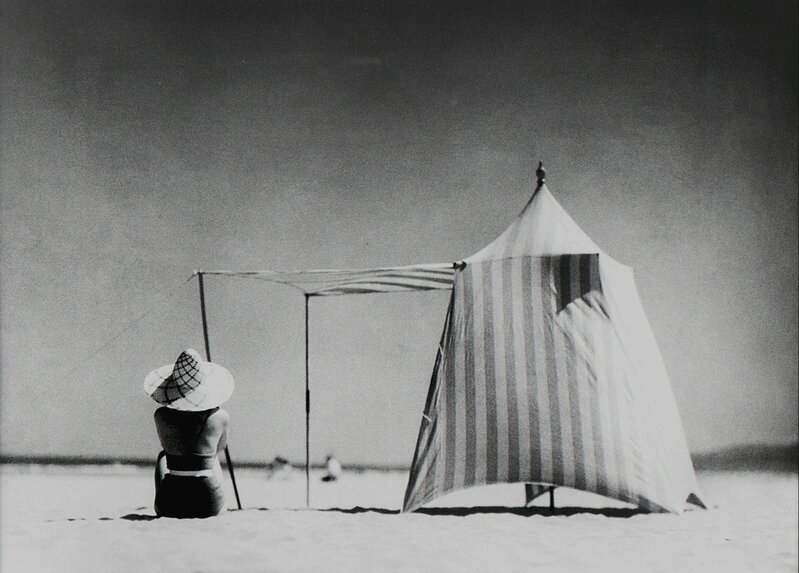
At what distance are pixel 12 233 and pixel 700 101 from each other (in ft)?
16.4

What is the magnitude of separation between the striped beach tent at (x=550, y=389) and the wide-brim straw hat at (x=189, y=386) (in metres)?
1.43

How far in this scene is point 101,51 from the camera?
5.23 m

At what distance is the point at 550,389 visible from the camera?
4672mm

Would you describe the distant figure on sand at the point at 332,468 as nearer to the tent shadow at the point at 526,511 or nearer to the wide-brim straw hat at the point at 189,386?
the tent shadow at the point at 526,511

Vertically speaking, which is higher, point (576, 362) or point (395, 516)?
point (576, 362)

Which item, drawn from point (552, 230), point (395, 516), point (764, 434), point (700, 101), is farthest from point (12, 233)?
point (764, 434)

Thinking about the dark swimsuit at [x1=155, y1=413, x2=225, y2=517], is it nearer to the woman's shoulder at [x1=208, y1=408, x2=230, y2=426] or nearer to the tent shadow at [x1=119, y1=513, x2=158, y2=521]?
the woman's shoulder at [x1=208, y1=408, x2=230, y2=426]

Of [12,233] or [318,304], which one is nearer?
[12,233]

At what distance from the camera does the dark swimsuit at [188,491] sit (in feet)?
13.6

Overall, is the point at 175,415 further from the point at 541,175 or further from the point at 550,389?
the point at 541,175

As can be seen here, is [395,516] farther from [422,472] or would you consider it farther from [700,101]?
[700,101]

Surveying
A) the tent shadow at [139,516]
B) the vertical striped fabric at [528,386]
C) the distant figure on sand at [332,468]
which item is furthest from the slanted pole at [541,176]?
the distant figure on sand at [332,468]

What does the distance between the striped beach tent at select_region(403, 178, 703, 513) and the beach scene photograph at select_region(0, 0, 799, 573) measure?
0.6 inches

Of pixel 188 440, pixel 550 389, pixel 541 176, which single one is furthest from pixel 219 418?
pixel 541 176
